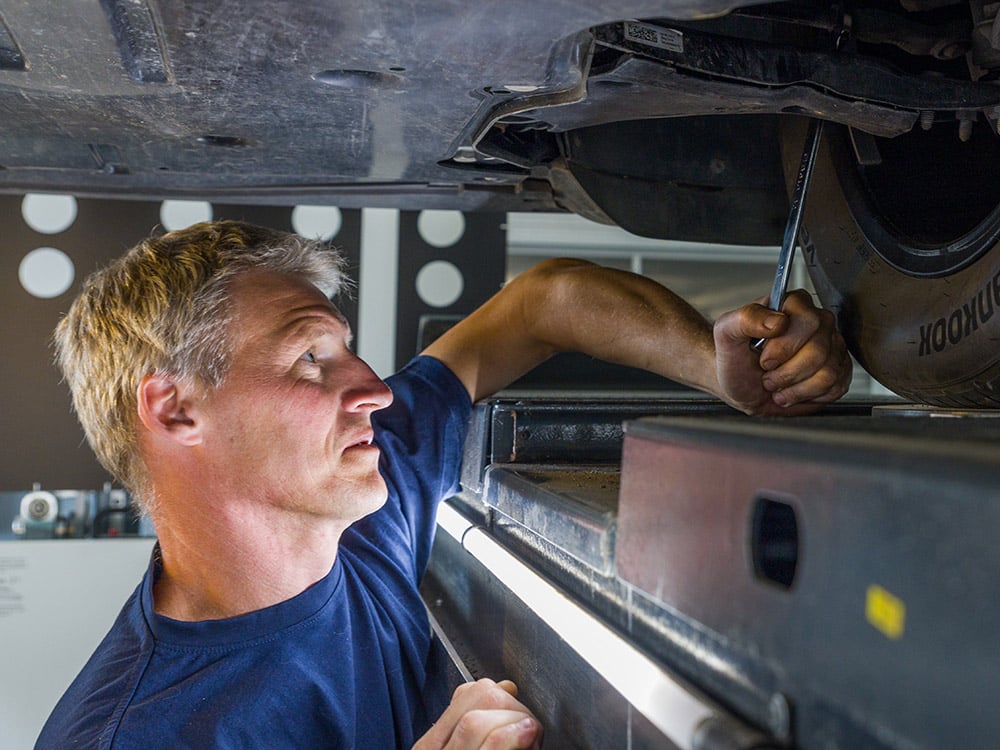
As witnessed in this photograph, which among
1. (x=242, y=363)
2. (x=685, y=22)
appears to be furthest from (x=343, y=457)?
(x=685, y=22)

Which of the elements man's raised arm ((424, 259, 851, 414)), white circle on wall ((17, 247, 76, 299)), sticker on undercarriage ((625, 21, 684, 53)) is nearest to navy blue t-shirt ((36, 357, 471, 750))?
man's raised arm ((424, 259, 851, 414))

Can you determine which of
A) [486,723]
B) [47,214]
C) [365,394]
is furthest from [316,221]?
[486,723]

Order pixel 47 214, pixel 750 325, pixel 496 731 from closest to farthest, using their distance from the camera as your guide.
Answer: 1. pixel 496 731
2. pixel 750 325
3. pixel 47 214

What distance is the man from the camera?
39.4 inches

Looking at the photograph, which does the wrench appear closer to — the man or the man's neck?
the man

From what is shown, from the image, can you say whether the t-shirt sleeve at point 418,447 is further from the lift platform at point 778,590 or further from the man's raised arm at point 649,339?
the lift platform at point 778,590

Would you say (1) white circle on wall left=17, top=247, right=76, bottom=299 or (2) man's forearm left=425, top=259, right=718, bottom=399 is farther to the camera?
(1) white circle on wall left=17, top=247, right=76, bottom=299

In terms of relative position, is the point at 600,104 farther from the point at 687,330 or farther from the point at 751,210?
the point at 751,210

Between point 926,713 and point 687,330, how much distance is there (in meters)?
0.91

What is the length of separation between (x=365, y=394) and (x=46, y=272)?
1.05 meters

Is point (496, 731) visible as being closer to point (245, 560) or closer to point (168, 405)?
point (245, 560)

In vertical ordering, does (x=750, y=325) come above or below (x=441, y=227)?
below

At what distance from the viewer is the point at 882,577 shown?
36 centimetres

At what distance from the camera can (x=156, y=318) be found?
117 cm
